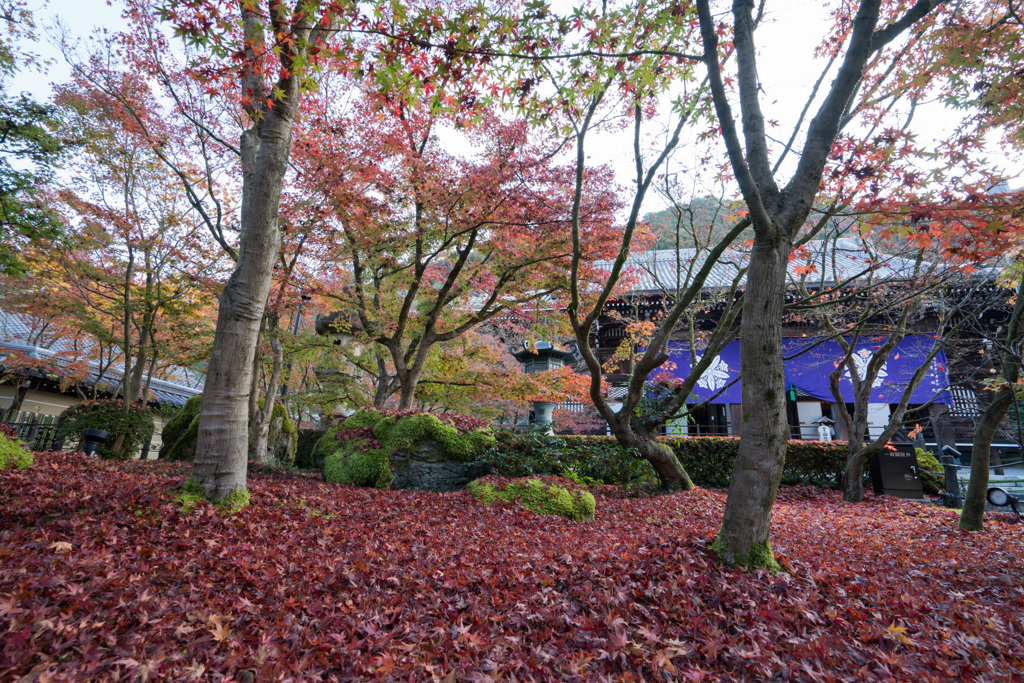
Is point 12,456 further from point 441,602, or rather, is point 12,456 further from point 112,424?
point 441,602

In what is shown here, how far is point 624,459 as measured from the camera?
373 inches

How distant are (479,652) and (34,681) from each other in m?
1.75

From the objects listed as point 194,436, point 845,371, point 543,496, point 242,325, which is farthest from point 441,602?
point 845,371

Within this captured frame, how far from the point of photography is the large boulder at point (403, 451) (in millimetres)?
7500

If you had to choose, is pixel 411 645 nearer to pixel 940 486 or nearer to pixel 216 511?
pixel 216 511

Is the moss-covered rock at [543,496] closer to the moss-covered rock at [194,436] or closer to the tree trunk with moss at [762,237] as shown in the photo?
the tree trunk with moss at [762,237]

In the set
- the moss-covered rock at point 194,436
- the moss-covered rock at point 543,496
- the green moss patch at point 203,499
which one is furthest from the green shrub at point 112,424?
the moss-covered rock at point 543,496

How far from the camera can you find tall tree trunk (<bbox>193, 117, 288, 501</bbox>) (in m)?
4.31

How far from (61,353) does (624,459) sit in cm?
1543

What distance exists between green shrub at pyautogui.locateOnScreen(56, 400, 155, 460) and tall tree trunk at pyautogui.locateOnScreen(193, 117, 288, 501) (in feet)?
25.6

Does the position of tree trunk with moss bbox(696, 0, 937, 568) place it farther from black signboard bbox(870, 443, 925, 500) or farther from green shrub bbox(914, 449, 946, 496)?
green shrub bbox(914, 449, 946, 496)

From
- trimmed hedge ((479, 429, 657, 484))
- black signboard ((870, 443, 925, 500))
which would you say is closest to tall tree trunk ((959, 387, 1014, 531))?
black signboard ((870, 443, 925, 500))

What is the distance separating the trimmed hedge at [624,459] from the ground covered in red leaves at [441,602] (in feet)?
13.3

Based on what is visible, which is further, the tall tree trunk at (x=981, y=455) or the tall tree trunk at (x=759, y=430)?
the tall tree trunk at (x=981, y=455)
